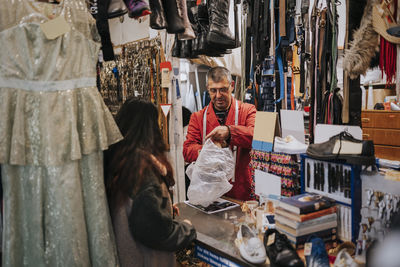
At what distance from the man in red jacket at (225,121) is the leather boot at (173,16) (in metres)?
1.06

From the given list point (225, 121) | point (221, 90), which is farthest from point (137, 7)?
point (225, 121)

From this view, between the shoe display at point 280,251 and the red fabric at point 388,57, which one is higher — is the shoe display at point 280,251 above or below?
below

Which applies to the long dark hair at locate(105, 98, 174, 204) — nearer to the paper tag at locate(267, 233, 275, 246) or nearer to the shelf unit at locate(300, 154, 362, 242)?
the paper tag at locate(267, 233, 275, 246)

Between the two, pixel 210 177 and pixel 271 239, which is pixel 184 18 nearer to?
pixel 210 177

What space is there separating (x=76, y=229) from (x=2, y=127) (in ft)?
1.76

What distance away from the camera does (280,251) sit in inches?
54.4

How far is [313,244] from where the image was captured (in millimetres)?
1362

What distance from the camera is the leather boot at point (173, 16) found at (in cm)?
183

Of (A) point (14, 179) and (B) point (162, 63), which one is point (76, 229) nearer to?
(A) point (14, 179)

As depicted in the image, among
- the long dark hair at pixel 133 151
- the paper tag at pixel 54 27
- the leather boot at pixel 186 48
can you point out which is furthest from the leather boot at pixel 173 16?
the leather boot at pixel 186 48

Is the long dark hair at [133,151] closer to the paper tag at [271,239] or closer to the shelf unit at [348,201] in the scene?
the paper tag at [271,239]

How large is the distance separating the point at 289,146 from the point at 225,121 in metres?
1.20

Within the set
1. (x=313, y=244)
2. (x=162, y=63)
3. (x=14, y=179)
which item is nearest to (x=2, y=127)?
(x=14, y=179)

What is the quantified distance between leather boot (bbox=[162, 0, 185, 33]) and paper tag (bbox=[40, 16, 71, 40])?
651mm
